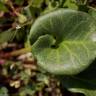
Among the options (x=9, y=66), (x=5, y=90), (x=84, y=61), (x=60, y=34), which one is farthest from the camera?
(x=9, y=66)

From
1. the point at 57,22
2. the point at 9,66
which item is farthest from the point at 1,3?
the point at 57,22

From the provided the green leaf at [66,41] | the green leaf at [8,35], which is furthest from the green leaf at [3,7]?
the green leaf at [66,41]

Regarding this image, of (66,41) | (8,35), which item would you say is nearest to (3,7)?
(8,35)

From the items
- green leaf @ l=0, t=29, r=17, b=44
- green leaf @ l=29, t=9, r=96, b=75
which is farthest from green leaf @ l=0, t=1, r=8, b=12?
green leaf @ l=29, t=9, r=96, b=75

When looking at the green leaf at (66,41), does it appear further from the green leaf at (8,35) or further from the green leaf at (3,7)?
the green leaf at (3,7)

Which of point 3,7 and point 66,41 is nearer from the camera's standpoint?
point 66,41

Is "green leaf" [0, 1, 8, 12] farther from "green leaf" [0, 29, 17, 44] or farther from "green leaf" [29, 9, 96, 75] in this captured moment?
"green leaf" [29, 9, 96, 75]

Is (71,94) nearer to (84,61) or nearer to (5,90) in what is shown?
(5,90)

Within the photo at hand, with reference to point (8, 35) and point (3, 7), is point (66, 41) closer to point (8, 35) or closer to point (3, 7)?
point (8, 35)
